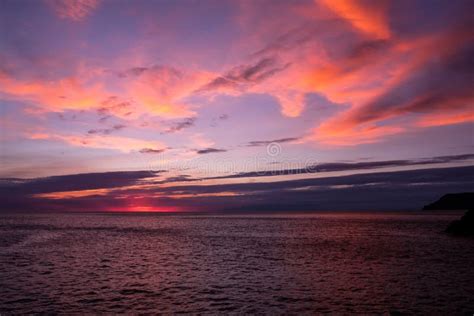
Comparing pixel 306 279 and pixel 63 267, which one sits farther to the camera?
pixel 63 267

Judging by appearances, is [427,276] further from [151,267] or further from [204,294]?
[151,267]

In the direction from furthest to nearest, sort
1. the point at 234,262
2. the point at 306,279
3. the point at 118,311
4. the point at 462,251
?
the point at 462,251 < the point at 234,262 < the point at 306,279 < the point at 118,311

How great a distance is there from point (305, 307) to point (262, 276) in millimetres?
10796

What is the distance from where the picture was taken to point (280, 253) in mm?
51531

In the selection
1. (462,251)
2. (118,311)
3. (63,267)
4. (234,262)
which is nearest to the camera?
(118,311)

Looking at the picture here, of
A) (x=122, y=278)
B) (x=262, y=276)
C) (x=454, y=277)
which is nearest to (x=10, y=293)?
(x=122, y=278)

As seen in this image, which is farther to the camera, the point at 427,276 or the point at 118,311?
the point at 427,276

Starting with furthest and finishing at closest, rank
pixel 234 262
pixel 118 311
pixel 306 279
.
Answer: pixel 234 262, pixel 306 279, pixel 118 311

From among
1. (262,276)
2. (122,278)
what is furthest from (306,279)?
(122,278)

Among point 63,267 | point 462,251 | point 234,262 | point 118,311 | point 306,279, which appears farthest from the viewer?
point 462,251

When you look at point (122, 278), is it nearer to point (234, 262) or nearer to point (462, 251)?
point (234, 262)

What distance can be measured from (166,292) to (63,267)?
1744cm

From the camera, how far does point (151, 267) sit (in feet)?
132

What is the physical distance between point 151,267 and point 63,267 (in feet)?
30.6
